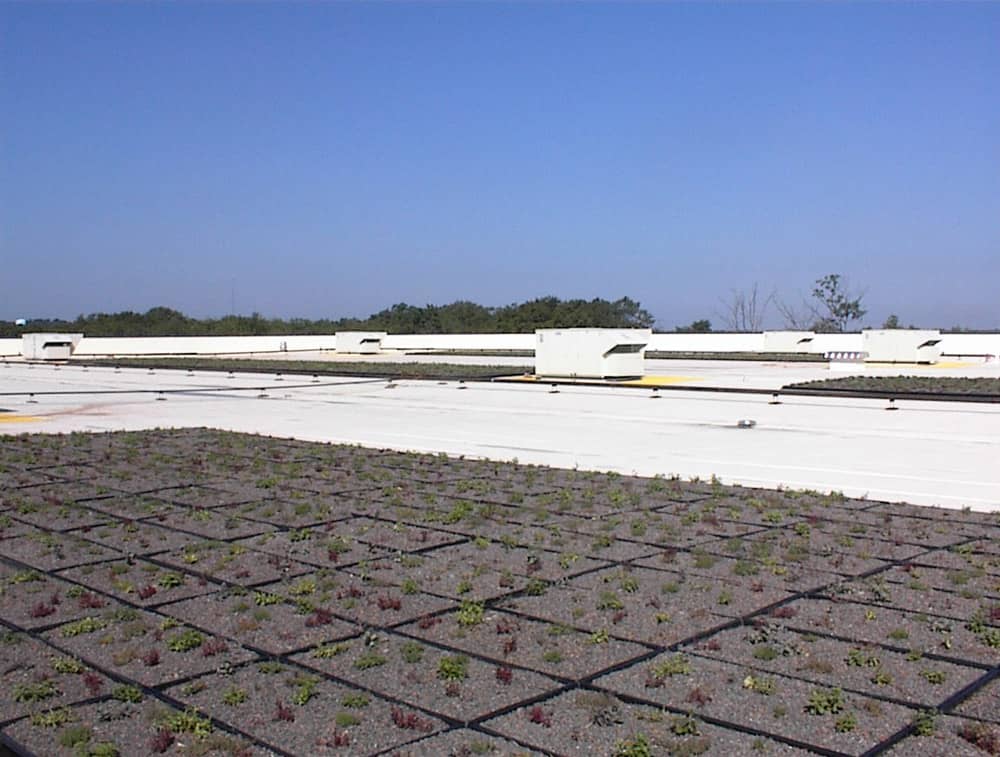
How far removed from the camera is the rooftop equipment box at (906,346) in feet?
117

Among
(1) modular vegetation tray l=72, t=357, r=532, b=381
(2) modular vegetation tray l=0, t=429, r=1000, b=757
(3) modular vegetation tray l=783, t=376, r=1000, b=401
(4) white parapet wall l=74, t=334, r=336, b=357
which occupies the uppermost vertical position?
(4) white parapet wall l=74, t=334, r=336, b=357

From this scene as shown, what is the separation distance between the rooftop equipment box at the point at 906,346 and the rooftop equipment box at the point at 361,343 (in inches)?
910

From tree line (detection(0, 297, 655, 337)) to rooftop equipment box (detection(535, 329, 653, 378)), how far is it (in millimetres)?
42019

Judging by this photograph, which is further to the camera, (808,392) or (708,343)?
(708,343)

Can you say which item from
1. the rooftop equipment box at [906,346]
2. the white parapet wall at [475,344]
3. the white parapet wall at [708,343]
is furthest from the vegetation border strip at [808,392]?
the white parapet wall at [708,343]

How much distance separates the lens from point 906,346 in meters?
35.8

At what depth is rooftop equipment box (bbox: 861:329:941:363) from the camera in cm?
3566

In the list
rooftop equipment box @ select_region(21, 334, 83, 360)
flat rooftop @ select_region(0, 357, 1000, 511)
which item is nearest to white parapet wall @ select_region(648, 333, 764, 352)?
flat rooftop @ select_region(0, 357, 1000, 511)

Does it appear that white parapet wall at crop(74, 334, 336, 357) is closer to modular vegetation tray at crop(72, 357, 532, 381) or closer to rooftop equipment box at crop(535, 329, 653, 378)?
modular vegetation tray at crop(72, 357, 532, 381)

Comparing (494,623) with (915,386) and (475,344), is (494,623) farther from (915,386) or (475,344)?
(475,344)

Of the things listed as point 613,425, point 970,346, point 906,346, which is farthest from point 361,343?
point 613,425

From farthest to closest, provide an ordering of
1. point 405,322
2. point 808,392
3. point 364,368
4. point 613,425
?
1. point 405,322
2. point 364,368
3. point 808,392
4. point 613,425

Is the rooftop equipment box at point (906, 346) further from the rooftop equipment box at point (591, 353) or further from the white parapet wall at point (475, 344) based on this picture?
the rooftop equipment box at point (591, 353)

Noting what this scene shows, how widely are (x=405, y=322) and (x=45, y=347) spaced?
1457 inches
